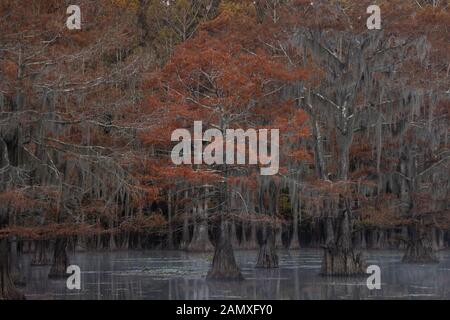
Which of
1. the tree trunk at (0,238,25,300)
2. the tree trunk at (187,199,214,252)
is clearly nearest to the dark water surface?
the tree trunk at (0,238,25,300)

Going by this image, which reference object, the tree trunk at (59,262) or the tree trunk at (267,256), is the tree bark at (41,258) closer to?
the tree trunk at (59,262)

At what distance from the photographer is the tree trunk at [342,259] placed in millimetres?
29406

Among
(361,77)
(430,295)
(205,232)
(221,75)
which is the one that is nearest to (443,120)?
(361,77)

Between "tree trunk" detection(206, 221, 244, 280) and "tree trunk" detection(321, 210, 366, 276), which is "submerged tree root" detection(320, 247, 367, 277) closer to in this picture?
"tree trunk" detection(321, 210, 366, 276)

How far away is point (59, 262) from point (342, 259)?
9.06m

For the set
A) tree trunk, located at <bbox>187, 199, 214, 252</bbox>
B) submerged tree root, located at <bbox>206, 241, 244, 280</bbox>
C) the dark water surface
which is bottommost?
the dark water surface

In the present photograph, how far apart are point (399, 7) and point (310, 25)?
328 cm

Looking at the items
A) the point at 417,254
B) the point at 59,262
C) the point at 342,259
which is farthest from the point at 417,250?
the point at 59,262

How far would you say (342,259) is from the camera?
96.8 ft

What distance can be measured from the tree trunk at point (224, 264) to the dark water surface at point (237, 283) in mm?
490

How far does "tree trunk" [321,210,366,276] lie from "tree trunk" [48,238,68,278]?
8.32 meters

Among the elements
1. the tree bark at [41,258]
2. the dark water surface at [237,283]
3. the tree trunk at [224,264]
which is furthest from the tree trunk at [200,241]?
the tree trunk at [224,264]

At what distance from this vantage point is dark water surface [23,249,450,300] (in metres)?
22.7

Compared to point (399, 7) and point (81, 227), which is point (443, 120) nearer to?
point (399, 7)
